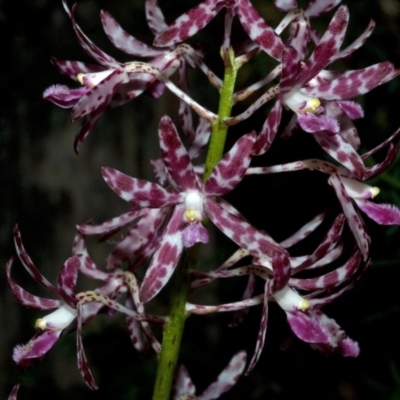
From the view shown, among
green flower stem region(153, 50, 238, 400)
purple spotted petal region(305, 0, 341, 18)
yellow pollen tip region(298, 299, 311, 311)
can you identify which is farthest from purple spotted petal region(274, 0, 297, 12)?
yellow pollen tip region(298, 299, 311, 311)

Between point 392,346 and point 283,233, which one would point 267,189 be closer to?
point 283,233

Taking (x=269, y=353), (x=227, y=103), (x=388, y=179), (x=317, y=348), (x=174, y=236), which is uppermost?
(x=227, y=103)

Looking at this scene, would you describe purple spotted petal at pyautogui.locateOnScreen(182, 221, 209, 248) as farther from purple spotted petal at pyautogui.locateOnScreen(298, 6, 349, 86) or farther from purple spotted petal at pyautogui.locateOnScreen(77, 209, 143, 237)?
purple spotted petal at pyautogui.locateOnScreen(298, 6, 349, 86)

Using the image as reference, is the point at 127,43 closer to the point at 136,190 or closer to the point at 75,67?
the point at 75,67

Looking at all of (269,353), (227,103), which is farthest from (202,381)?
(227,103)

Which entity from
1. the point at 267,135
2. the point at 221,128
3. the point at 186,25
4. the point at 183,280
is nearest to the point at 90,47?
the point at 186,25

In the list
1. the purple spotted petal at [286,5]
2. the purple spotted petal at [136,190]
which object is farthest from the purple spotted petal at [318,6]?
the purple spotted petal at [136,190]
